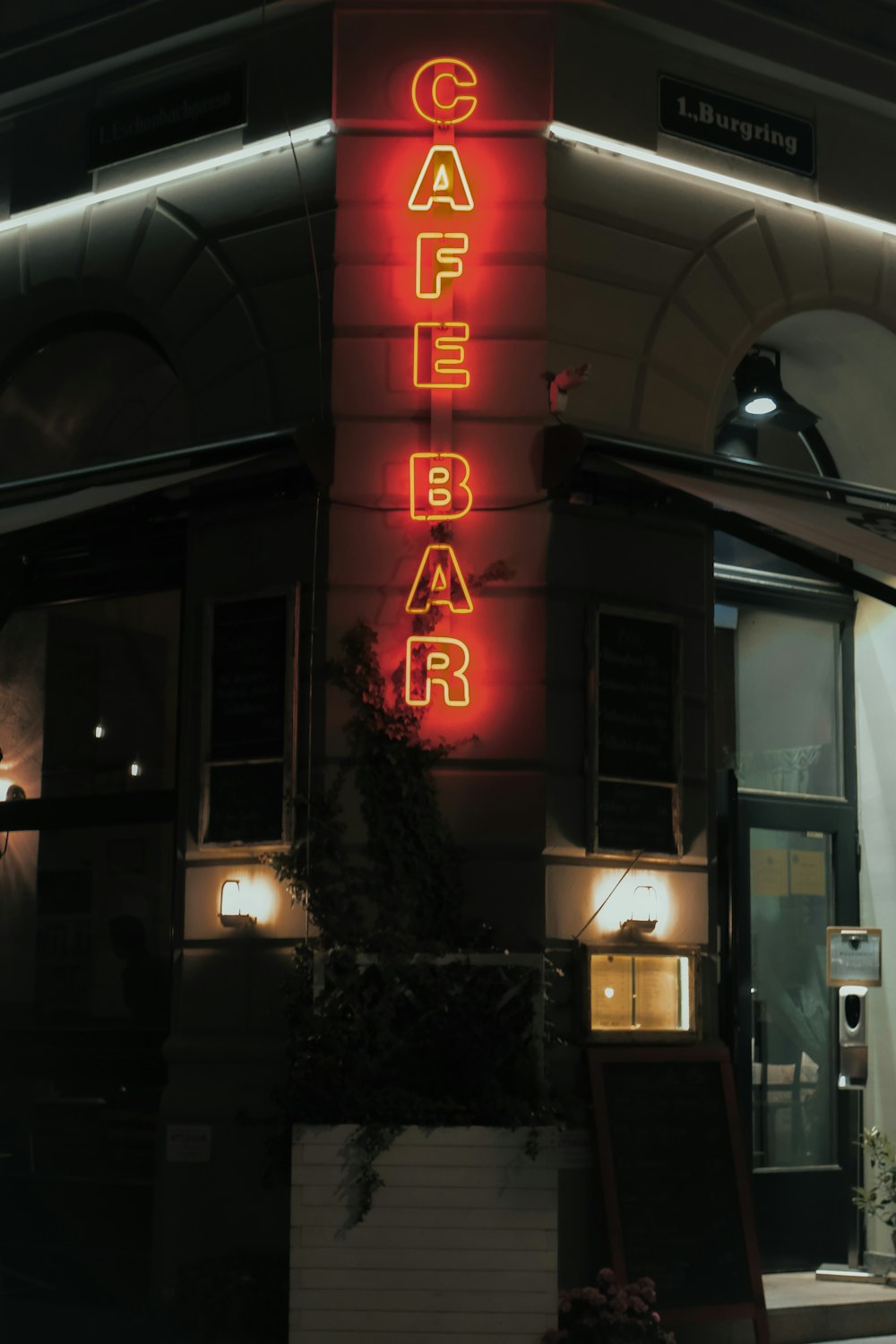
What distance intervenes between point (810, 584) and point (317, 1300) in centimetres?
537

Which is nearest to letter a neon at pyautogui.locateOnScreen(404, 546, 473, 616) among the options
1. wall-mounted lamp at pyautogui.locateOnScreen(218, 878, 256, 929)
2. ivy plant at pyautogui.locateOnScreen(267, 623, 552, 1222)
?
ivy plant at pyautogui.locateOnScreen(267, 623, 552, 1222)

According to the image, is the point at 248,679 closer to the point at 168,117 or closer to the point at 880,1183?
the point at 168,117

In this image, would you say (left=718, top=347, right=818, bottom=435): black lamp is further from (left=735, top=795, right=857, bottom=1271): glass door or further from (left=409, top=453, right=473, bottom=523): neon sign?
(left=409, top=453, right=473, bottom=523): neon sign

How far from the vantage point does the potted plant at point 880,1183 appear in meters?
9.43

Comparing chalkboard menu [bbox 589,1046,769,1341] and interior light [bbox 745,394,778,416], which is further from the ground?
interior light [bbox 745,394,778,416]

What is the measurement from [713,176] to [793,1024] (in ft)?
15.6

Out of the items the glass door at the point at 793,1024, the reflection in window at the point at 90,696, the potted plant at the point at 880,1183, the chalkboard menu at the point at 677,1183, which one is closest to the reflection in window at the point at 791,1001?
the glass door at the point at 793,1024

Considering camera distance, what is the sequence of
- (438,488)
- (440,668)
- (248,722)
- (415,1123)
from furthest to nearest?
(248,722) < (438,488) < (440,668) < (415,1123)

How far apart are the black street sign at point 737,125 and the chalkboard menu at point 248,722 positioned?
3302 millimetres

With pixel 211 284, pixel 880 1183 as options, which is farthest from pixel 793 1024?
pixel 211 284

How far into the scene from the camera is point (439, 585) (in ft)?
26.7

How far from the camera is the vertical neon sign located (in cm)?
814

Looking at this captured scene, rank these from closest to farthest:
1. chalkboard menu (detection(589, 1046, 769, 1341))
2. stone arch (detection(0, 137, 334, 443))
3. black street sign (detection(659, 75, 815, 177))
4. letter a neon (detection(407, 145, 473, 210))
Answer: chalkboard menu (detection(589, 1046, 769, 1341))
letter a neon (detection(407, 145, 473, 210))
stone arch (detection(0, 137, 334, 443))
black street sign (detection(659, 75, 815, 177))

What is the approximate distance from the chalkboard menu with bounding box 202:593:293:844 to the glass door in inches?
115
